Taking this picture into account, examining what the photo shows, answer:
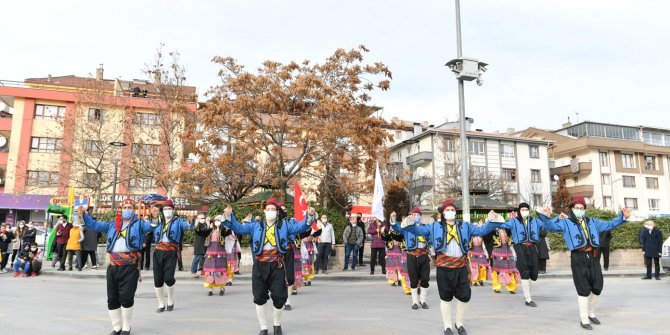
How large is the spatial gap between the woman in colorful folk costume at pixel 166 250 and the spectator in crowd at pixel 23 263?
9861 millimetres

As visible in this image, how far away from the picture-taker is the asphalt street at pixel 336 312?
7.20m

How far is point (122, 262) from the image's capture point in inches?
264

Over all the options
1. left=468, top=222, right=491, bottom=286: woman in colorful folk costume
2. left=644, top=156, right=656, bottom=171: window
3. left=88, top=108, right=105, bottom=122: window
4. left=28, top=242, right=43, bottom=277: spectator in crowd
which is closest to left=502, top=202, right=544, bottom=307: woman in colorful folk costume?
left=468, top=222, right=491, bottom=286: woman in colorful folk costume

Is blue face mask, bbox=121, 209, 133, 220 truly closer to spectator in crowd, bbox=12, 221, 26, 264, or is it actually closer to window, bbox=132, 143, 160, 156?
spectator in crowd, bbox=12, 221, 26, 264

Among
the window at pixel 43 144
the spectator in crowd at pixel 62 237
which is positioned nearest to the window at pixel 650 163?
the spectator in crowd at pixel 62 237

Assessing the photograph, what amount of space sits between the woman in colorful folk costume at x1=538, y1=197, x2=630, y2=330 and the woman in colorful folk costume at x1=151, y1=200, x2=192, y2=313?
6.70 metres

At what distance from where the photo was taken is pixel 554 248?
19.0 meters

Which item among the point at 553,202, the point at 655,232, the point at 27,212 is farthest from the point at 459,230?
the point at 553,202

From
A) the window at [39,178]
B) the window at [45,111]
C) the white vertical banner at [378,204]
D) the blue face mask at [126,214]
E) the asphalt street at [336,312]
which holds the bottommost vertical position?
the asphalt street at [336,312]

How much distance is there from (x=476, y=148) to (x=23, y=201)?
4153 centimetres

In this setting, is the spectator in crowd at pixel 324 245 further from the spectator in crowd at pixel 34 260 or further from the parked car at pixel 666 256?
the parked car at pixel 666 256

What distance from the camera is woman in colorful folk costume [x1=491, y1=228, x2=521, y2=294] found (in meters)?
11.3

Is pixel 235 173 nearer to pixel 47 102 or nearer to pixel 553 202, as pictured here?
pixel 47 102

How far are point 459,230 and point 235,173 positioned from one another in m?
13.0
